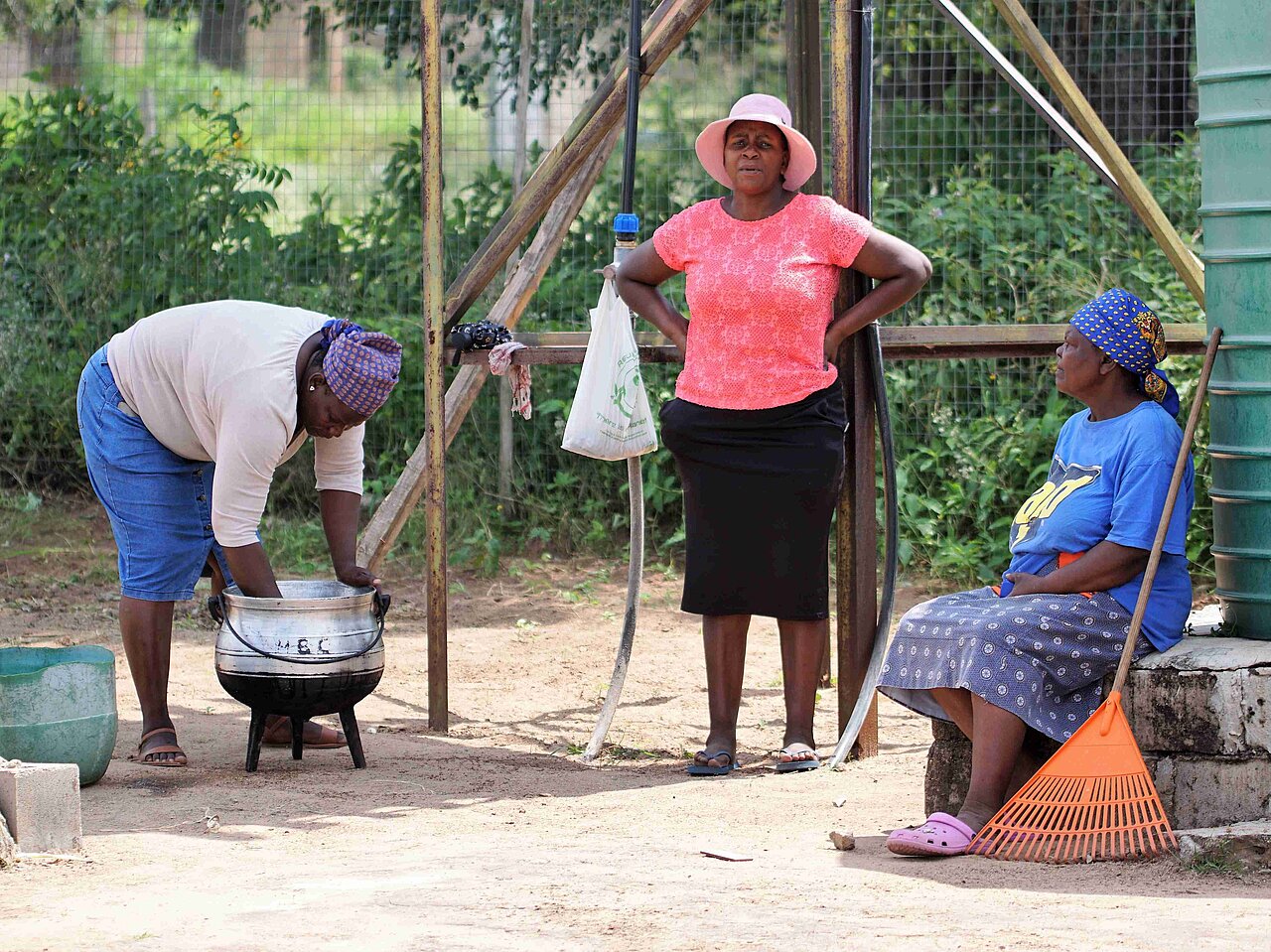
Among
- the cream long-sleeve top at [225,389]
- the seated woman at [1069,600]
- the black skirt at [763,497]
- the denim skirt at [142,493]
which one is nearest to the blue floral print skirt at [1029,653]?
the seated woman at [1069,600]

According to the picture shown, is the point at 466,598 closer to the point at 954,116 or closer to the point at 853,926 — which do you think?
the point at 954,116

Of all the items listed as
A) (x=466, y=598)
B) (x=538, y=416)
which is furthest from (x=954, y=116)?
(x=466, y=598)

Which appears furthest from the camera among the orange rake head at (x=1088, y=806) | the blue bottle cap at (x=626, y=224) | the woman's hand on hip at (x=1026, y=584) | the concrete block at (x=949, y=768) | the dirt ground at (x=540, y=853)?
the blue bottle cap at (x=626, y=224)

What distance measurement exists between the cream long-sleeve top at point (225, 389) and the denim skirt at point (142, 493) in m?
0.05

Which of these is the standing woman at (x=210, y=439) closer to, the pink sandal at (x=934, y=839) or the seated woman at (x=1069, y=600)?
the seated woman at (x=1069, y=600)

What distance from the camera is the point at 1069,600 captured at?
4090 millimetres

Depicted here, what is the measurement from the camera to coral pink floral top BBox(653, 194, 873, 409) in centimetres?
496

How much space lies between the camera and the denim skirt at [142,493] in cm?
505

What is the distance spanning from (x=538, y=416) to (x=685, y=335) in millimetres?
4072

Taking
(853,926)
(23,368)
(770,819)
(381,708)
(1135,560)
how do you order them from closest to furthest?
(853,926) → (1135,560) → (770,819) → (381,708) → (23,368)

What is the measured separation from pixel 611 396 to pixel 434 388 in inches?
32.3

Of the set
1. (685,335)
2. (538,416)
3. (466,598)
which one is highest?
(685,335)

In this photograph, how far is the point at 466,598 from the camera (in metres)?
8.38

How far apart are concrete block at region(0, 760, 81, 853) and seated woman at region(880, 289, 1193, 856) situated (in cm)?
205
